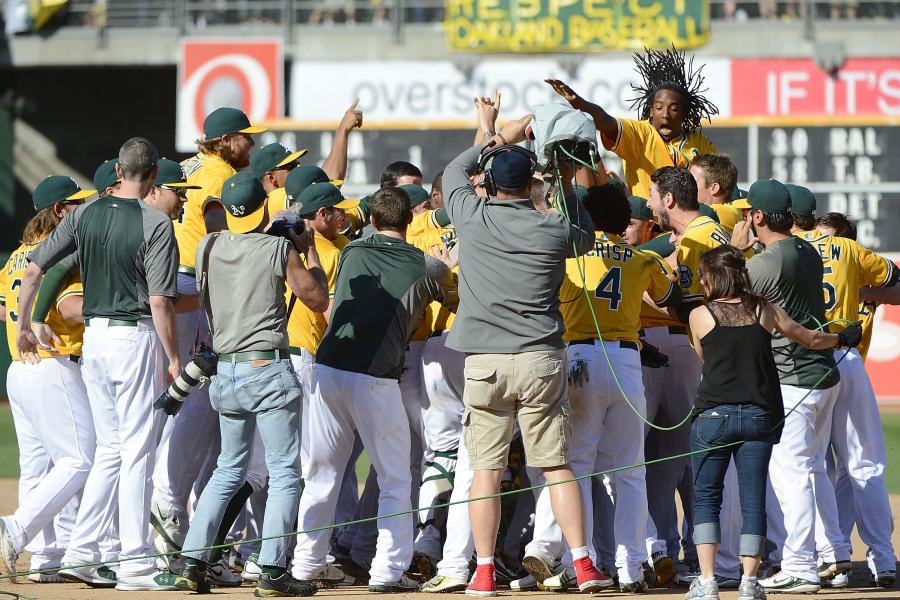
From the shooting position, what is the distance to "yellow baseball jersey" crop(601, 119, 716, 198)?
7777 mm

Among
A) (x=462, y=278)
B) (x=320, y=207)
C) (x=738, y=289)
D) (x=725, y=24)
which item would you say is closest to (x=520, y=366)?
(x=462, y=278)

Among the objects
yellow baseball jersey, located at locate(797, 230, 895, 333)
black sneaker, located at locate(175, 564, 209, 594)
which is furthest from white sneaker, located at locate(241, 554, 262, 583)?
yellow baseball jersey, located at locate(797, 230, 895, 333)

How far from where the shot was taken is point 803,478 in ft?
23.9

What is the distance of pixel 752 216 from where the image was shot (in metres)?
7.40

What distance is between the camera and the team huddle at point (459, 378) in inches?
264

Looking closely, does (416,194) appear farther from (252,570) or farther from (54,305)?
(252,570)

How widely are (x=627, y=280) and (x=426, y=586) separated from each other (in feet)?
6.19

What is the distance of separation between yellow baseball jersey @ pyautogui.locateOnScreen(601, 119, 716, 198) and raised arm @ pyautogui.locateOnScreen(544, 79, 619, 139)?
51 mm

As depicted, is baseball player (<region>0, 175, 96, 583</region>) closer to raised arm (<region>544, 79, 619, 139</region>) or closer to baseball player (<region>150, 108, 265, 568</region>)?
baseball player (<region>150, 108, 265, 568</region>)

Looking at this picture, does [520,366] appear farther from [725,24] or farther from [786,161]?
[725,24]

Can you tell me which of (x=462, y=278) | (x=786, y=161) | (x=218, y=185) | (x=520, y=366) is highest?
(x=786, y=161)

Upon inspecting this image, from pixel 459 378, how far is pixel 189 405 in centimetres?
150

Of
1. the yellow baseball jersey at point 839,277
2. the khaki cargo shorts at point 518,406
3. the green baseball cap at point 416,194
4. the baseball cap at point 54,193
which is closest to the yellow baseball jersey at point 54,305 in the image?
the baseball cap at point 54,193

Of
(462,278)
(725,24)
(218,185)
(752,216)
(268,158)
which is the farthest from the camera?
(725,24)
